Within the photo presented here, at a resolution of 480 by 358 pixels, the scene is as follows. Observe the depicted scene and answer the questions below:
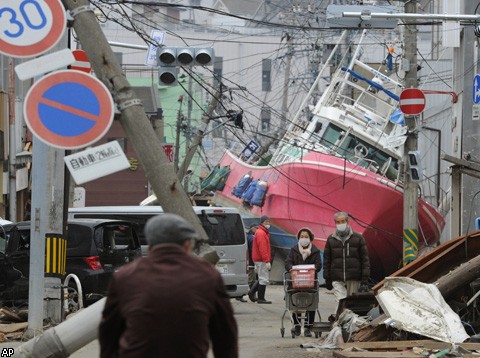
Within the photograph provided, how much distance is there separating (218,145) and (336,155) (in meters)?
33.6

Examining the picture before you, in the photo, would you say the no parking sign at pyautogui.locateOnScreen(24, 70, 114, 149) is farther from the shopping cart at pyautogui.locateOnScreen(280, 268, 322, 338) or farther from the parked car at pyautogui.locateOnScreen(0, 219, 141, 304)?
the parked car at pyautogui.locateOnScreen(0, 219, 141, 304)

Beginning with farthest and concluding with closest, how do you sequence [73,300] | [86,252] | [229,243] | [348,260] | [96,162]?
[229,243], [86,252], [73,300], [348,260], [96,162]

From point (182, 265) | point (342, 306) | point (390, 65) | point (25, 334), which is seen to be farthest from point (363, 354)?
point (390, 65)

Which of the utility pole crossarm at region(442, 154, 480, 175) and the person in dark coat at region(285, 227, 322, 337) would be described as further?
the utility pole crossarm at region(442, 154, 480, 175)

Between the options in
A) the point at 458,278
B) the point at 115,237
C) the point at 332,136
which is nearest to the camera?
the point at 458,278

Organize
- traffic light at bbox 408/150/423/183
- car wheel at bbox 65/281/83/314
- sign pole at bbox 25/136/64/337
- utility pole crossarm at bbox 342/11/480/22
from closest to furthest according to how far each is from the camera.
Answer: sign pole at bbox 25/136/64/337
car wheel at bbox 65/281/83/314
utility pole crossarm at bbox 342/11/480/22
traffic light at bbox 408/150/423/183

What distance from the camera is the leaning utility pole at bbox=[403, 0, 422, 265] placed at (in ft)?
77.7

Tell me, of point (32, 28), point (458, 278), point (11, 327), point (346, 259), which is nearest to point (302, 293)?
point (346, 259)

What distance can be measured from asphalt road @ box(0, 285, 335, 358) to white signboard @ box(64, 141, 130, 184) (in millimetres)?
5845

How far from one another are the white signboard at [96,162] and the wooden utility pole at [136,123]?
0.37 meters

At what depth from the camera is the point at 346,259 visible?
1669 cm

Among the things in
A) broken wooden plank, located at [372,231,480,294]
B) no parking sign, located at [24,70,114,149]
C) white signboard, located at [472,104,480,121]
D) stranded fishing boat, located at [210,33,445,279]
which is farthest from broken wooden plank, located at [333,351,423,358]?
stranded fishing boat, located at [210,33,445,279]

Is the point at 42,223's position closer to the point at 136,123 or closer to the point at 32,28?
the point at 32,28

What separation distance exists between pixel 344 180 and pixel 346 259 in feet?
50.6
